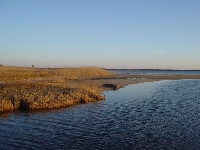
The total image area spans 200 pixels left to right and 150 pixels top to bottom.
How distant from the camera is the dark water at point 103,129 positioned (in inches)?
588

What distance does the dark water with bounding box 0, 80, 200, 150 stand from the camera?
14.9 meters

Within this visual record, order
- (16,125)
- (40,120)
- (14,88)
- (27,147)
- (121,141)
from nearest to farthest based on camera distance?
(27,147) < (121,141) < (16,125) < (40,120) < (14,88)

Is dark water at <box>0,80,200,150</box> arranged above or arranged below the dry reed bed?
below

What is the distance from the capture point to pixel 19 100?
2500 centimetres

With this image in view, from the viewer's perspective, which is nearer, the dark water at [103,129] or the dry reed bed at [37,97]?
the dark water at [103,129]

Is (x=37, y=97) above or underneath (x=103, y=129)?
above

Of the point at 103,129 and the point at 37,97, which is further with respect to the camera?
the point at 37,97

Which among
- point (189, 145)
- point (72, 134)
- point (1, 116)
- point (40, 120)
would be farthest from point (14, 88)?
point (189, 145)

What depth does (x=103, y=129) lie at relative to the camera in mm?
17969

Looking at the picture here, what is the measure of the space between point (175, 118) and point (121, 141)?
25.3 ft

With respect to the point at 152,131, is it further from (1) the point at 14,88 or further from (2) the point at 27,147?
(1) the point at 14,88

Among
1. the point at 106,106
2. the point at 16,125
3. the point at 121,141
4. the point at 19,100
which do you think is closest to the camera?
the point at 121,141

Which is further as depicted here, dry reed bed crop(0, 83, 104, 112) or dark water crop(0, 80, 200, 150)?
dry reed bed crop(0, 83, 104, 112)

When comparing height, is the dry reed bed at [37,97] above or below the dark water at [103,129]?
above
